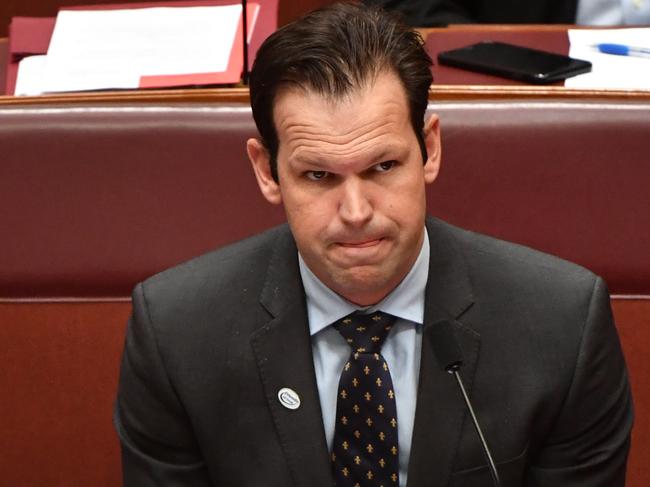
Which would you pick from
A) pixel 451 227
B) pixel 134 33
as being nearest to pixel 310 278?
pixel 451 227

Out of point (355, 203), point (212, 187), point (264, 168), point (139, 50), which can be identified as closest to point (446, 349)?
point (355, 203)

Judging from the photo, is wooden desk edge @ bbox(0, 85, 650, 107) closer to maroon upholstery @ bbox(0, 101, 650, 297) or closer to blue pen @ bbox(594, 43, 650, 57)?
maroon upholstery @ bbox(0, 101, 650, 297)

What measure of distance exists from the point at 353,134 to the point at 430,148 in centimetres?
10

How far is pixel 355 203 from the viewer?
2.50 ft

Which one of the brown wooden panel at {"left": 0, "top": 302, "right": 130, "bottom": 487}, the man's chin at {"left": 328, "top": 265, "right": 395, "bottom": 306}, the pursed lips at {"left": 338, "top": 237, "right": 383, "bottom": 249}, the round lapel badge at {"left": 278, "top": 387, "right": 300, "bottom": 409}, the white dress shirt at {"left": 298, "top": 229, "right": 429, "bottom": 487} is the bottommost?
the brown wooden panel at {"left": 0, "top": 302, "right": 130, "bottom": 487}

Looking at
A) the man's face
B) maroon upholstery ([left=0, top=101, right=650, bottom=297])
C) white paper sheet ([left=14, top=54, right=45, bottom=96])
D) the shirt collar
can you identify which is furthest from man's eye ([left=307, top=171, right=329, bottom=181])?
white paper sheet ([left=14, top=54, right=45, bottom=96])

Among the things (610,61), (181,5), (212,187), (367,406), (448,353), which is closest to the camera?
(448,353)

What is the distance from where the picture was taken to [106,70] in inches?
45.1

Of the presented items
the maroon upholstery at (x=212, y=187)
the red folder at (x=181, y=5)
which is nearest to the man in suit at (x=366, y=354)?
the maroon upholstery at (x=212, y=187)

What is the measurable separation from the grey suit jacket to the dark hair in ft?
0.41

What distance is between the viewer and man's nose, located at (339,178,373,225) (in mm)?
757

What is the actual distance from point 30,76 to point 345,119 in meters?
0.51

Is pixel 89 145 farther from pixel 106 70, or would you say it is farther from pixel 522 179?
pixel 522 179

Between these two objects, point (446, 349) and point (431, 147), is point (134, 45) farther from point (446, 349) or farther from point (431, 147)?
point (446, 349)
